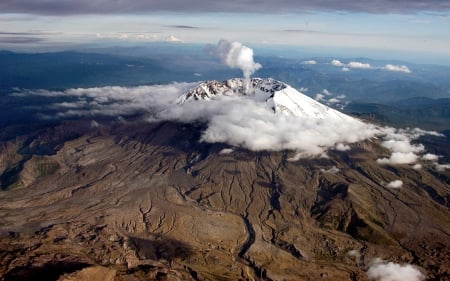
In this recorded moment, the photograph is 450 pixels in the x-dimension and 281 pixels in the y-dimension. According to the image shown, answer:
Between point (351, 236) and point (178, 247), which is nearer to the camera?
point (178, 247)

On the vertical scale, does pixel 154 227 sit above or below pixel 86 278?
below

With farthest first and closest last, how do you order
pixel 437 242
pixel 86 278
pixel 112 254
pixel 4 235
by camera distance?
pixel 437 242 → pixel 4 235 → pixel 112 254 → pixel 86 278

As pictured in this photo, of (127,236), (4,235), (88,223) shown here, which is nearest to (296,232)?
(127,236)

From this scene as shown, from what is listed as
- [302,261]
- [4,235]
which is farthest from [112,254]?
[302,261]

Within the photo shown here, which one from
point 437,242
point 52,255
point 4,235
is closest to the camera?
point 52,255

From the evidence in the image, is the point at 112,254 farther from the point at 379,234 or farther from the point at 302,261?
the point at 379,234

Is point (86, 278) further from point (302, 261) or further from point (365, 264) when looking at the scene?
point (365, 264)
